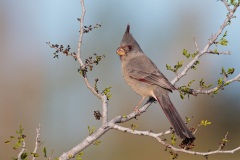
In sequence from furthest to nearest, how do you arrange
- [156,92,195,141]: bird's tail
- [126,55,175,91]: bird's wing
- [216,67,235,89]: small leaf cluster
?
[126,55,175,91]: bird's wing, [216,67,235,89]: small leaf cluster, [156,92,195,141]: bird's tail

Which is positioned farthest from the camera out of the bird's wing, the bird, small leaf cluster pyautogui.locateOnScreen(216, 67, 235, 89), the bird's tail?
the bird's wing

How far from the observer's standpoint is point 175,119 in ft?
21.1

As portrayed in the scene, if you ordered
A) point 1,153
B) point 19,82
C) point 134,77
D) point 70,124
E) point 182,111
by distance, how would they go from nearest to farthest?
point 134,77
point 1,153
point 70,124
point 19,82
point 182,111

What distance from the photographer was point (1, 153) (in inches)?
711

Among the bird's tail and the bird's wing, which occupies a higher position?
the bird's wing

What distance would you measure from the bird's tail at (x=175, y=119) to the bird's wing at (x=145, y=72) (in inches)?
6.4

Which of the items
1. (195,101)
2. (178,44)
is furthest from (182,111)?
(178,44)

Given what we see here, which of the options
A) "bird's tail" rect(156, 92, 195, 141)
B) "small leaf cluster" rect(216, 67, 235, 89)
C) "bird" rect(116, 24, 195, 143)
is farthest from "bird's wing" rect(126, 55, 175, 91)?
"small leaf cluster" rect(216, 67, 235, 89)

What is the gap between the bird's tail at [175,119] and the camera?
5.74 meters

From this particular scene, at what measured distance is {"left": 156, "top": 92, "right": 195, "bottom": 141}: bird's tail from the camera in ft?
18.8

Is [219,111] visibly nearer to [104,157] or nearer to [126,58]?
[104,157]

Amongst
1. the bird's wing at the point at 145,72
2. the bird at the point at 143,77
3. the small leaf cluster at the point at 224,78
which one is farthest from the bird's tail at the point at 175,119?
the small leaf cluster at the point at 224,78

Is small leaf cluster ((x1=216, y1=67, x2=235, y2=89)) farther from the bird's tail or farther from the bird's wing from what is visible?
the bird's wing

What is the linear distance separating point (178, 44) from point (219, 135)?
17.0 ft
